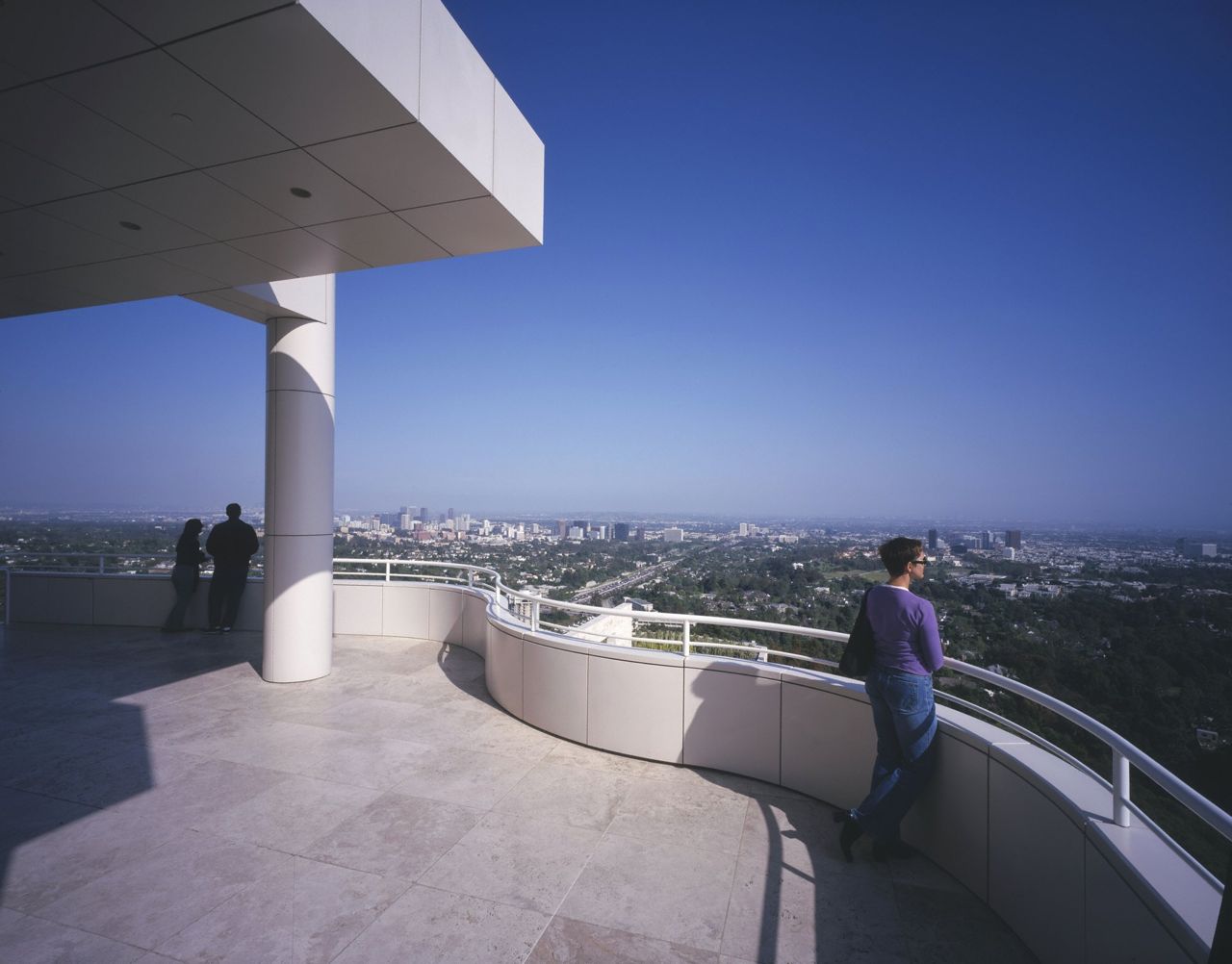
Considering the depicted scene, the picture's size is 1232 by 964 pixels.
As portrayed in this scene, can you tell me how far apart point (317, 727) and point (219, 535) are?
5355 millimetres

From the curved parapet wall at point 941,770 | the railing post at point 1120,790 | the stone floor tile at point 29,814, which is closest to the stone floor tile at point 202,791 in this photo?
the stone floor tile at point 29,814

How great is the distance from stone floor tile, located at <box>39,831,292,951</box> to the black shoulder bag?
3.88 m

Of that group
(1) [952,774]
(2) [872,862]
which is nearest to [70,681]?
(2) [872,862]

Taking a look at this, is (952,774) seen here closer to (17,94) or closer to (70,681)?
(17,94)

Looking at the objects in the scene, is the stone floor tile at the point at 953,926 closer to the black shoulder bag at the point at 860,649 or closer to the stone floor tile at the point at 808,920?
the stone floor tile at the point at 808,920

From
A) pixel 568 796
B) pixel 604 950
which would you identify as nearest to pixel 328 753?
pixel 568 796

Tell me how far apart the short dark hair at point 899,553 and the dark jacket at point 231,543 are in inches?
394

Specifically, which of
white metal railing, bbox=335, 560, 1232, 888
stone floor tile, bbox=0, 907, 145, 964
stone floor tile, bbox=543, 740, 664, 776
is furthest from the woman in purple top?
stone floor tile, bbox=0, 907, 145, 964

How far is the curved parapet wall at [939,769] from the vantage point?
254 centimetres

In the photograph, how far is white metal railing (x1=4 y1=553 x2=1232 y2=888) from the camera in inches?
94.1

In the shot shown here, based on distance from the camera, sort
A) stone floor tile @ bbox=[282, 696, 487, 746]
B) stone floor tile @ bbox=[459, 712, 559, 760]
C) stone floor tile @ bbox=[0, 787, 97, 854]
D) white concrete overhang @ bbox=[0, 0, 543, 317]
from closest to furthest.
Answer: white concrete overhang @ bbox=[0, 0, 543, 317] < stone floor tile @ bbox=[0, 787, 97, 854] < stone floor tile @ bbox=[459, 712, 559, 760] < stone floor tile @ bbox=[282, 696, 487, 746]

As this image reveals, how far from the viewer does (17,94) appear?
3.43m

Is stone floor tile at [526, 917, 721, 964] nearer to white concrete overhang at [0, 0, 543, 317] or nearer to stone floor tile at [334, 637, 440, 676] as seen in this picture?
white concrete overhang at [0, 0, 543, 317]

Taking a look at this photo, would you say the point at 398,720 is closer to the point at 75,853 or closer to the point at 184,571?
the point at 75,853
